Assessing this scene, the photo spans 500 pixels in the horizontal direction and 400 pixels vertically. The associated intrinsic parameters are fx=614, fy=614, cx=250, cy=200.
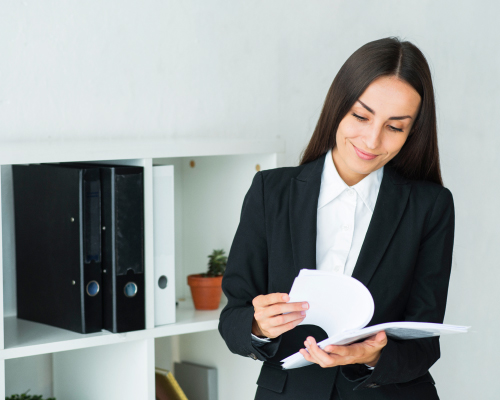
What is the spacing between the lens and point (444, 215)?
4.20 feet

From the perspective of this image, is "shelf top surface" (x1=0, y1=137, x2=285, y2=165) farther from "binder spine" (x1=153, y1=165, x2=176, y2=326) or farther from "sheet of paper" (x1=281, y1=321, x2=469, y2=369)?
"sheet of paper" (x1=281, y1=321, x2=469, y2=369)

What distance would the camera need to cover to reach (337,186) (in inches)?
51.0

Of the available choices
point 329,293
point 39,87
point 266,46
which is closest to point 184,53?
point 266,46

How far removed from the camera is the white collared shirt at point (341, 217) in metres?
1.26

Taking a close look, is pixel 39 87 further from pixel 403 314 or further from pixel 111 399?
pixel 403 314

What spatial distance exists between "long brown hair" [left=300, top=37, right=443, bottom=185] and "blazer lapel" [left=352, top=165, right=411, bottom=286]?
0.08m

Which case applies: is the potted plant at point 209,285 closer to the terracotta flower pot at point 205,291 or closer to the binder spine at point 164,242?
the terracotta flower pot at point 205,291

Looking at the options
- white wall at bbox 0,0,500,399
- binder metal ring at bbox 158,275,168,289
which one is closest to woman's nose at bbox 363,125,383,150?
binder metal ring at bbox 158,275,168,289

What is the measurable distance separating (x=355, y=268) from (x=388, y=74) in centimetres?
38

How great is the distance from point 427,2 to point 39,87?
54.4 inches

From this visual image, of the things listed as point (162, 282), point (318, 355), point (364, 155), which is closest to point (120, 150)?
point (162, 282)

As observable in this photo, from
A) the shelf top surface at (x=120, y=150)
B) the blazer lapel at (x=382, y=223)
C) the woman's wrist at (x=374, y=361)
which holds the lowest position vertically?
the woman's wrist at (x=374, y=361)

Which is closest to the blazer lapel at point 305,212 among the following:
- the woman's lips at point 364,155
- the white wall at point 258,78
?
the woman's lips at point 364,155

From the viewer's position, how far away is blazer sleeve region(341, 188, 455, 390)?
3.87 feet
